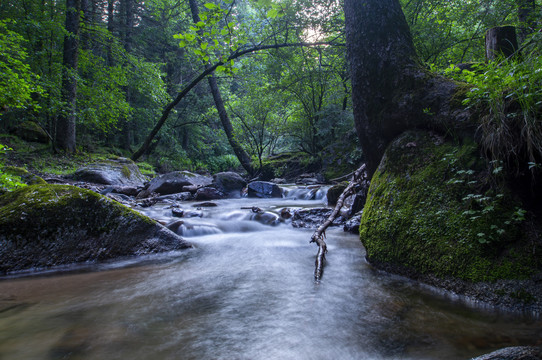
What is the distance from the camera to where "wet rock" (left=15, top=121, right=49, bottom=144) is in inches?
465

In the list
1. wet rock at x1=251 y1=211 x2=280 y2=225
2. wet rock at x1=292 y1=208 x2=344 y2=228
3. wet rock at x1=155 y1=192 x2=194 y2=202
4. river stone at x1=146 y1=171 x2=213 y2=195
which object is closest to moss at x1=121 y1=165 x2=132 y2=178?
river stone at x1=146 y1=171 x2=213 y2=195

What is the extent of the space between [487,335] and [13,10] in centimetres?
1640

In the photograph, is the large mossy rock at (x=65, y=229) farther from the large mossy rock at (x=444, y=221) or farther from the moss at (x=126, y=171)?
the moss at (x=126, y=171)

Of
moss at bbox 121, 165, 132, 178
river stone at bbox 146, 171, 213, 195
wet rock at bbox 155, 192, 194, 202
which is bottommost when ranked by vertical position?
wet rock at bbox 155, 192, 194, 202

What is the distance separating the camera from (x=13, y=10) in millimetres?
10562

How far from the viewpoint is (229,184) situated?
463 inches

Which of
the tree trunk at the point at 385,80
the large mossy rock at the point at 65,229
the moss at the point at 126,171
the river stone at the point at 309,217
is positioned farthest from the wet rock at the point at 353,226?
the moss at the point at 126,171

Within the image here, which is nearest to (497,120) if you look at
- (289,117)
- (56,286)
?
(56,286)

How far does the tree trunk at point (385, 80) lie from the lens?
3.42 meters

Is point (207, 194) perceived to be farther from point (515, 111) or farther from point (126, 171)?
point (515, 111)

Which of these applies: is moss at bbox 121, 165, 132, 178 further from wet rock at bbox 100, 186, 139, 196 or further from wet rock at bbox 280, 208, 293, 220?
wet rock at bbox 280, 208, 293, 220

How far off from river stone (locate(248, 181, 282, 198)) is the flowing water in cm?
679

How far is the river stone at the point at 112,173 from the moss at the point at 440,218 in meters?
10.2

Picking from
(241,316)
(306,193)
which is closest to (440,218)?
(241,316)
